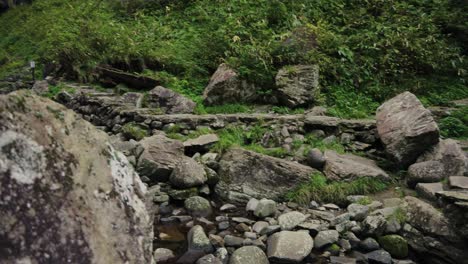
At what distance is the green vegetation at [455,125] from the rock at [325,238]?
15.6ft

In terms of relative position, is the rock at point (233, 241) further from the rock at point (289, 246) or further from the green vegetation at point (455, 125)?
the green vegetation at point (455, 125)

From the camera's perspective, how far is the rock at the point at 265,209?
6.62 metres

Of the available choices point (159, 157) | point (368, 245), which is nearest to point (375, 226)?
point (368, 245)

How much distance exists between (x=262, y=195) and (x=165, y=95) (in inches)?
183

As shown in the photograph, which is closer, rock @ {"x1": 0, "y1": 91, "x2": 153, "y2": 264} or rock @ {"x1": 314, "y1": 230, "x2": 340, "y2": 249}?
rock @ {"x1": 0, "y1": 91, "x2": 153, "y2": 264}

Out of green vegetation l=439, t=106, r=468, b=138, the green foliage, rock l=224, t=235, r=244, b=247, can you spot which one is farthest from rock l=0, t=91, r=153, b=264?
green vegetation l=439, t=106, r=468, b=138

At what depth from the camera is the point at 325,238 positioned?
5.77m

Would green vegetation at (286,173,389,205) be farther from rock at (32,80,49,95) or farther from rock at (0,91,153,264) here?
rock at (32,80,49,95)

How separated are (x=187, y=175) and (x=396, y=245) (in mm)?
3804

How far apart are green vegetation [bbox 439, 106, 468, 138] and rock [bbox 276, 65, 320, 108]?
3244mm

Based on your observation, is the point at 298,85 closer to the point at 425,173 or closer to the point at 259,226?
the point at 425,173

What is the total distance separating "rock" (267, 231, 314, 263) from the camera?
5.31m

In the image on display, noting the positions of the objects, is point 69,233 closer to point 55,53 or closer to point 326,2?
point 55,53

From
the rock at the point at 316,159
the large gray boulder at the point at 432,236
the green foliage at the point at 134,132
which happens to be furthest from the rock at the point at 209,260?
the green foliage at the point at 134,132
